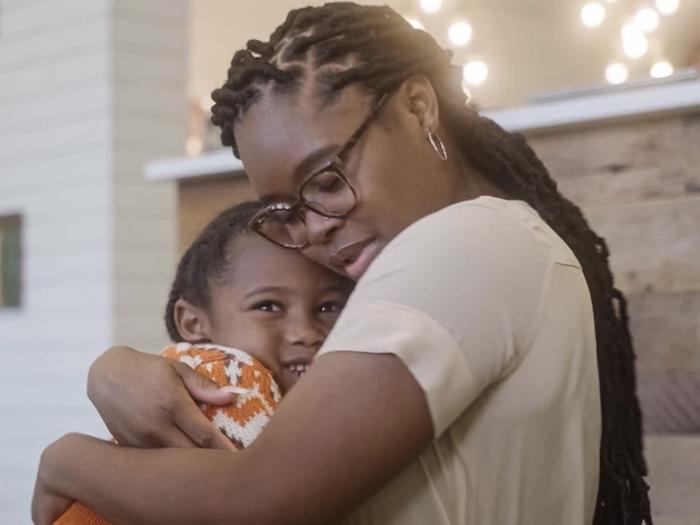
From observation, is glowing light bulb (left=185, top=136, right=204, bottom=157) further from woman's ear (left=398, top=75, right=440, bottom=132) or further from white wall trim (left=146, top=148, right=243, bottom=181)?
woman's ear (left=398, top=75, right=440, bottom=132)

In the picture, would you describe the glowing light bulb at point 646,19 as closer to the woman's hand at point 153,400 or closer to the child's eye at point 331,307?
the child's eye at point 331,307

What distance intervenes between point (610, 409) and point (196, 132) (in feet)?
12.1

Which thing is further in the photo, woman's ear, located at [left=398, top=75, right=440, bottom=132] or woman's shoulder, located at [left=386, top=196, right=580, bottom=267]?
woman's ear, located at [left=398, top=75, right=440, bottom=132]

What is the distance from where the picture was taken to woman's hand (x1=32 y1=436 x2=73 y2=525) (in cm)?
119

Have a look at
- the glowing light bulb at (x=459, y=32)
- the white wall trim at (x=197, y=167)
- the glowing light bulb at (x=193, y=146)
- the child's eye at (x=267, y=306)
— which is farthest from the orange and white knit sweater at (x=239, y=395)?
the glowing light bulb at (x=459, y=32)

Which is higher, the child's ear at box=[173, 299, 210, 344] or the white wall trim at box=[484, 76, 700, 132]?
the white wall trim at box=[484, 76, 700, 132]

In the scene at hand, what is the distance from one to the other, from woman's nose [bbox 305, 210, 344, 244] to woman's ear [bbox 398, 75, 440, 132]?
5.4 inches

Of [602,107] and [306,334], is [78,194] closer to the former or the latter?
[602,107]

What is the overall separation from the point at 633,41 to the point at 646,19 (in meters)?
0.14

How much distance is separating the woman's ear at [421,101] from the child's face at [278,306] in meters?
0.32

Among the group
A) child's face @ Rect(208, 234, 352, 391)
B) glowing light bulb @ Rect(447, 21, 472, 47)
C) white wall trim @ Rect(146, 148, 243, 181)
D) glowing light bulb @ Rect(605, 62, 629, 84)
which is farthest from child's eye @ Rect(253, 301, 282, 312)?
glowing light bulb @ Rect(605, 62, 629, 84)

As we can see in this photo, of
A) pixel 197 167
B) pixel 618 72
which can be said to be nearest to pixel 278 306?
pixel 197 167

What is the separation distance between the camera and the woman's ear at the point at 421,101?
48.1 inches

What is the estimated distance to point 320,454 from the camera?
0.96 metres
